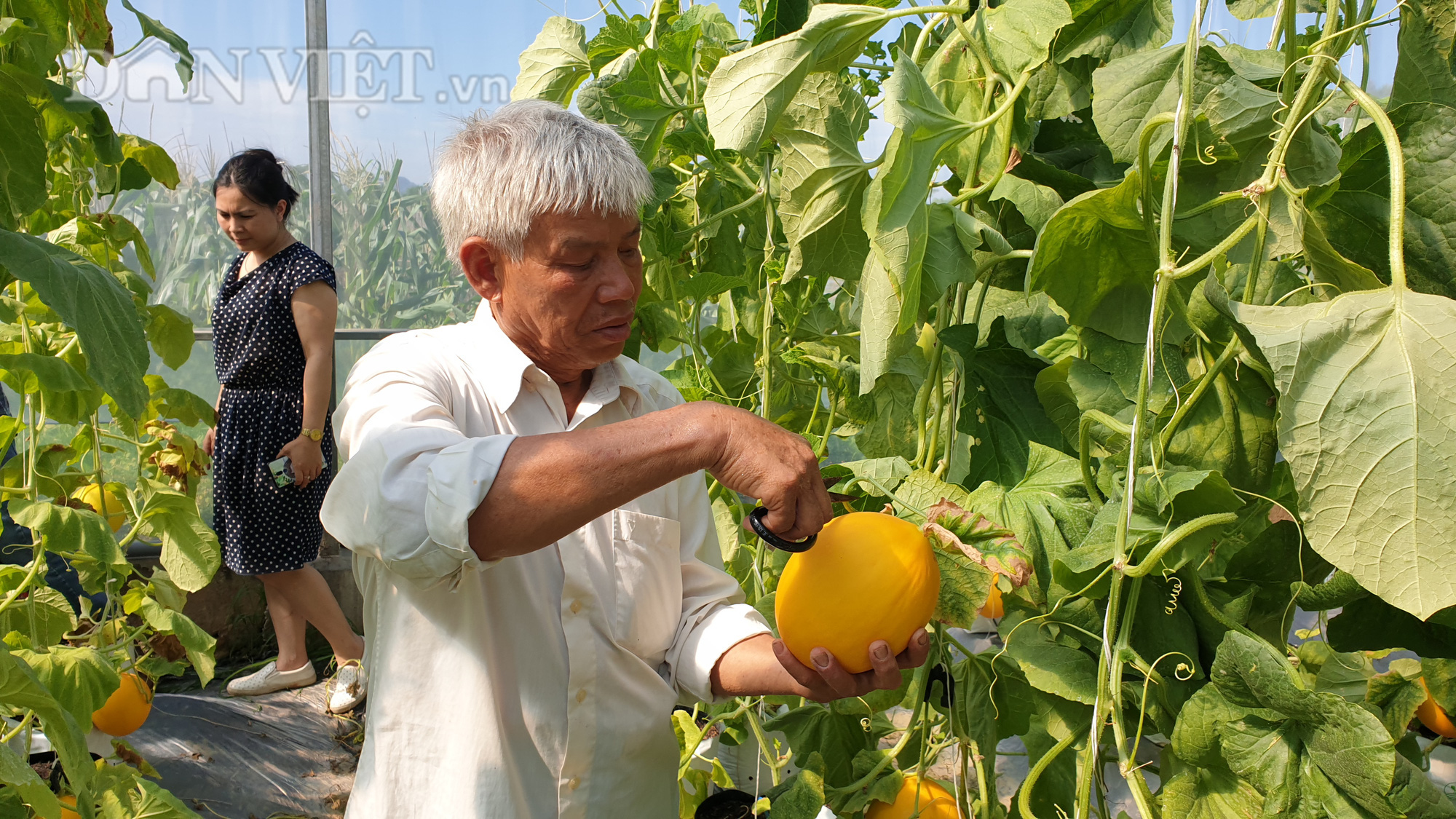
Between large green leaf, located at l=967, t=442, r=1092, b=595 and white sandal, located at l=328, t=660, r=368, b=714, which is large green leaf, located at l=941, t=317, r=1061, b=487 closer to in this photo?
large green leaf, located at l=967, t=442, r=1092, b=595

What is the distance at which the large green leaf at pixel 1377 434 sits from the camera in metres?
0.63

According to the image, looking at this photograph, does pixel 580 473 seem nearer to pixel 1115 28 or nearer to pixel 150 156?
pixel 1115 28

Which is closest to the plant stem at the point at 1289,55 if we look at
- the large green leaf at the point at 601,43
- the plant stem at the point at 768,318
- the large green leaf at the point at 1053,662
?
the large green leaf at the point at 1053,662

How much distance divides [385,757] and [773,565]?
1.88 ft

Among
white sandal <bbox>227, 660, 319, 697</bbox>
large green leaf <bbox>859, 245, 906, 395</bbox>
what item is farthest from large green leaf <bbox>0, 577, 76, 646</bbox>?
white sandal <bbox>227, 660, 319, 697</bbox>

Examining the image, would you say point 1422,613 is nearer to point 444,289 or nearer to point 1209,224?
point 1209,224

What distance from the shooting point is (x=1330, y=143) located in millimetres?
858

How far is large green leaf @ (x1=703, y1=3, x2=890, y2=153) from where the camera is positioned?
870 mm

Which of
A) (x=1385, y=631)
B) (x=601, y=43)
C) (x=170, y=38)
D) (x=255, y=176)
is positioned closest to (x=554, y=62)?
(x=601, y=43)

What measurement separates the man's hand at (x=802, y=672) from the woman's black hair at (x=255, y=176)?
2344mm

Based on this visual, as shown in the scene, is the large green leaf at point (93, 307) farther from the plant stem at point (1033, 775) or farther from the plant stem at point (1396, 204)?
the plant stem at point (1396, 204)

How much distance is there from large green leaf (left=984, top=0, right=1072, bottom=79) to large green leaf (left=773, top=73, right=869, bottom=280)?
0.48ft

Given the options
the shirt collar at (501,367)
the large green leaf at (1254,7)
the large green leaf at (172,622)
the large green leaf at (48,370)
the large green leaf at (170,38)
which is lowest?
the large green leaf at (172,622)

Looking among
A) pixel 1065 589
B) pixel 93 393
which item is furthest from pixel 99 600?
pixel 1065 589
